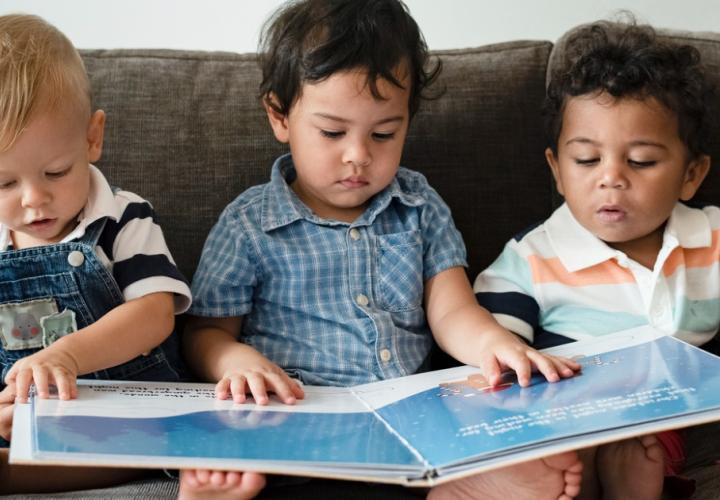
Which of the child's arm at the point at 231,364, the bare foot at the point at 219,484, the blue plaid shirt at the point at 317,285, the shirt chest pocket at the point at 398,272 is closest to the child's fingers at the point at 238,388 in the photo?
the child's arm at the point at 231,364

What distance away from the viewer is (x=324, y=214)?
159 cm

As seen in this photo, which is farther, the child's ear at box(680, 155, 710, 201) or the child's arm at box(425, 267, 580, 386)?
the child's ear at box(680, 155, 710, 201)

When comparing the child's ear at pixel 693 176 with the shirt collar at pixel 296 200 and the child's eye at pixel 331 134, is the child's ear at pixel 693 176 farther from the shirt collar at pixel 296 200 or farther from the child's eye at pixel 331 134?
the child's eye at pixel 331 134

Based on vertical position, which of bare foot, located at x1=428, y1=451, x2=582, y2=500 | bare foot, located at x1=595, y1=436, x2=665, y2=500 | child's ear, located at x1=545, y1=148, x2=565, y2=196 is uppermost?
child's ear, located at x1=545, y1=148, x2=565, y2=196

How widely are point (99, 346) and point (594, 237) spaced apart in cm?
82

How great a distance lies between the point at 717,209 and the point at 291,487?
2.92 ft

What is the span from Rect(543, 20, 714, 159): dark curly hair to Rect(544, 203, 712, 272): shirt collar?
0.37 ft

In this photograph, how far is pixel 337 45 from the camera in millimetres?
1450

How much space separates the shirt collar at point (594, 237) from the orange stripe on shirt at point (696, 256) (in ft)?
0.04

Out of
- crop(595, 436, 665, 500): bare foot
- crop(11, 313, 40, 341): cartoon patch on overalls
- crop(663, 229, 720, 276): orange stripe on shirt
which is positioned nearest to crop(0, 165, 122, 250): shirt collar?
crop(11, 313, 40, 341): cartoon patch on overalls

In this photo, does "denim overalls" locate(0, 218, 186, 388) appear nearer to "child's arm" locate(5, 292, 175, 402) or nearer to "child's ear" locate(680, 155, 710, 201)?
"child's arm" locate(5, 292, 175, 402)

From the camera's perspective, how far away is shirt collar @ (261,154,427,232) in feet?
5.03

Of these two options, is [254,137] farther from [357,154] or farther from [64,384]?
[64,384]

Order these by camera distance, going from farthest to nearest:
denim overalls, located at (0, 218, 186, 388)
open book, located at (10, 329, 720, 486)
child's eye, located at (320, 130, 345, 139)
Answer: child's eye, located at (320, 130, 345, 139) → denim overalls, located at (0, 218, 186, 388) → open book, located at (10, 329, 720, 486)
